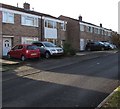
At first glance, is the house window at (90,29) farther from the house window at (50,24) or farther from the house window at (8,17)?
the house window at (8,17)

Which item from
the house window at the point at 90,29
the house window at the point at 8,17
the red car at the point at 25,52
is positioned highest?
the house window at the point at 90,29

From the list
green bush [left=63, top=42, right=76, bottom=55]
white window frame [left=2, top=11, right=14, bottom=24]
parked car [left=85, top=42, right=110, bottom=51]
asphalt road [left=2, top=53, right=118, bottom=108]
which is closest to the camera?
asphalt road [left=2, top=53, right=118, bottom=108]

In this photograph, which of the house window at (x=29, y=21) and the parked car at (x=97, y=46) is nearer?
the house window at (x=29, y=21)

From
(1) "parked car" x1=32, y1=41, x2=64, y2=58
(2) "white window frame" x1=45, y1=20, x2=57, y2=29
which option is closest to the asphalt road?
(1) "parked car" x1=32, y1=41, x2=64, y2=58

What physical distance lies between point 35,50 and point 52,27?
1590 centimetres

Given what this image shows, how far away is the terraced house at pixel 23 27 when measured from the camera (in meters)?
29.9


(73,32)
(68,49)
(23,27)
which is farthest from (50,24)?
(73,32)

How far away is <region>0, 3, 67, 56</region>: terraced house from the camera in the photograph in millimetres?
29906

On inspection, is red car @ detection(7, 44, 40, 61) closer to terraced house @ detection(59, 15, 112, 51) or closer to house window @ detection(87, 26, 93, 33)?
terraced house @ detection(59, 15, 112, 51)

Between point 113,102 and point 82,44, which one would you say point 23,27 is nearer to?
point 82,44

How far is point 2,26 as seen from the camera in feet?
96.1

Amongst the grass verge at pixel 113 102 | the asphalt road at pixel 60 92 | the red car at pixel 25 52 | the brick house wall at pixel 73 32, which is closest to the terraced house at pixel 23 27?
the red car at pixel 25 52

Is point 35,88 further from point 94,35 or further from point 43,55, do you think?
point 94,35

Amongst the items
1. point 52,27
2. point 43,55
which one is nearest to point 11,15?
point 43,55
